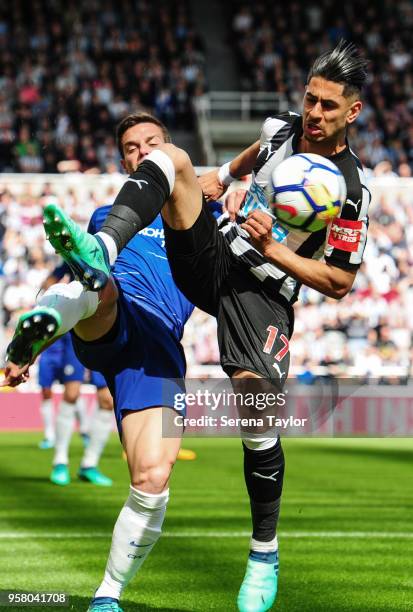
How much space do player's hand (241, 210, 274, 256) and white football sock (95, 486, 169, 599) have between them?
4.02ft

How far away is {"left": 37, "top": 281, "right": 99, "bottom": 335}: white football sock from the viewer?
4324 millimetres

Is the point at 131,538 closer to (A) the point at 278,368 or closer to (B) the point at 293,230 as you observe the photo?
(A) the point at 278,368

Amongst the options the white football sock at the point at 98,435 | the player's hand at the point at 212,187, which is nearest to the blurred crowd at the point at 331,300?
the white football sock at the point at 98,435

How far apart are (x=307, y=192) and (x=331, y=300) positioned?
46.8 ft

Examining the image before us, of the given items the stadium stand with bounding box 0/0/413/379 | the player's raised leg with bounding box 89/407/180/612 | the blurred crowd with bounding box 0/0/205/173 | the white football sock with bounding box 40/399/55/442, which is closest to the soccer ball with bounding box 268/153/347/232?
the player's raised leg with bounding box 89/407/180/612

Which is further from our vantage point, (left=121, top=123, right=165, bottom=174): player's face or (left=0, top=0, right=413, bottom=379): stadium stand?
(left=0, top=0, right=413, bottom=379): stadium stand

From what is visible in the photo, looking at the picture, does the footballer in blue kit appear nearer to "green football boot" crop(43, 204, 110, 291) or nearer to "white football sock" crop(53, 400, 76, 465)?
"green football boot" crop(43, 204, 110, 291)

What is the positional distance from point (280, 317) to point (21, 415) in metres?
13.1

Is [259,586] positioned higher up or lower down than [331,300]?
higher up

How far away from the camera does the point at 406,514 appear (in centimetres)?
923

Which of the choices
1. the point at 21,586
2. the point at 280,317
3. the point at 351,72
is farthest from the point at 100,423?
the point at 351,72

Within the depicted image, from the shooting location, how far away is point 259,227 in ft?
16.0

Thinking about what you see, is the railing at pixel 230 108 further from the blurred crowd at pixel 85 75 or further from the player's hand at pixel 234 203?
the player's hand at pixel 234 203

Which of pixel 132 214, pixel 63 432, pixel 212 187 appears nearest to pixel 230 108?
pixel 63 432
